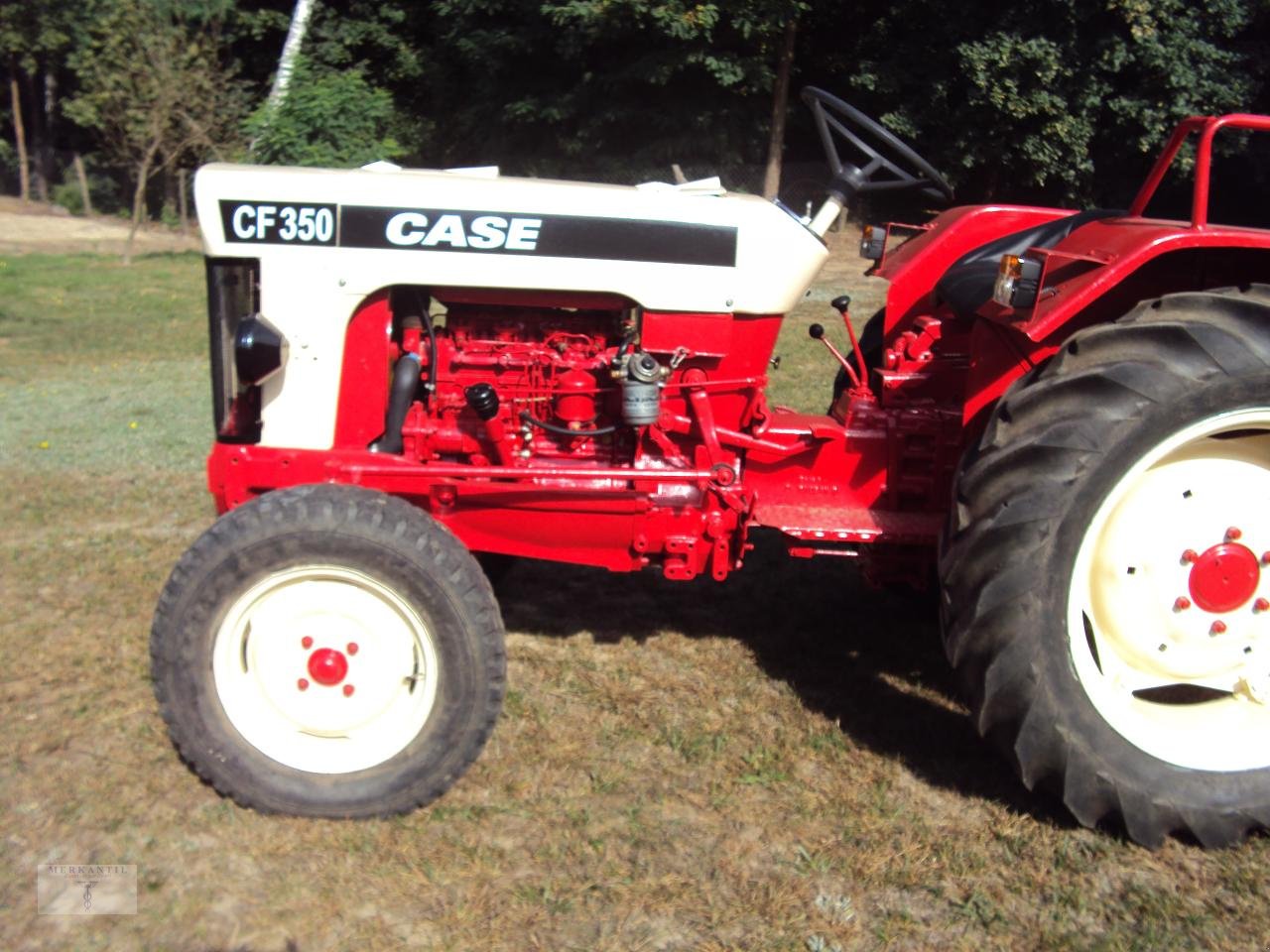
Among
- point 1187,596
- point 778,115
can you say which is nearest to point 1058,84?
point 778,115

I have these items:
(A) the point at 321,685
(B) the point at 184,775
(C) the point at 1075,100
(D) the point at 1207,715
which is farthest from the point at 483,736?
(C) the point at 1075,100

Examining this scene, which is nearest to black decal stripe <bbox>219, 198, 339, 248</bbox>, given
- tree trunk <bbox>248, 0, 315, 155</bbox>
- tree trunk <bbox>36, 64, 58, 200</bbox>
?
tree trunk <bbox>248, 0, 315, 155</bbox>

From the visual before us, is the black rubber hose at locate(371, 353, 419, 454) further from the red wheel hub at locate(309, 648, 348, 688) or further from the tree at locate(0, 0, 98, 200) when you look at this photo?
the tree at locate(0, 0, 98, 200)

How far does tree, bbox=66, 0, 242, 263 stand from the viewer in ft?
55.2

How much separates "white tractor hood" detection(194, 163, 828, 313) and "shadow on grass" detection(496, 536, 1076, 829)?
4.44 feet

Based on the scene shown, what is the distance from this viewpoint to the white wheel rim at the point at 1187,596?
303 cm

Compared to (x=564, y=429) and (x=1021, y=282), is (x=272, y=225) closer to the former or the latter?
(x=564, y=429)

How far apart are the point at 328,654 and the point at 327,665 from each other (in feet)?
0.09

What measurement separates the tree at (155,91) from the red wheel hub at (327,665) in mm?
15777

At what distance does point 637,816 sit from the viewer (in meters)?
3.09

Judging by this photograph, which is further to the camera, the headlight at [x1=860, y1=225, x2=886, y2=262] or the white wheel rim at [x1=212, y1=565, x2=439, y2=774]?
the headlight at [x1=860, y1=225, x2=886, y2=262]

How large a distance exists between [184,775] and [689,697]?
1.46 meters

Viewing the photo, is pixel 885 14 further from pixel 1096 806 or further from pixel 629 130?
pixel 1096 806

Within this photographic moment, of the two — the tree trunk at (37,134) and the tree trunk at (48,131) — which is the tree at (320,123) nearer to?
the tree trunk at (37,134)
